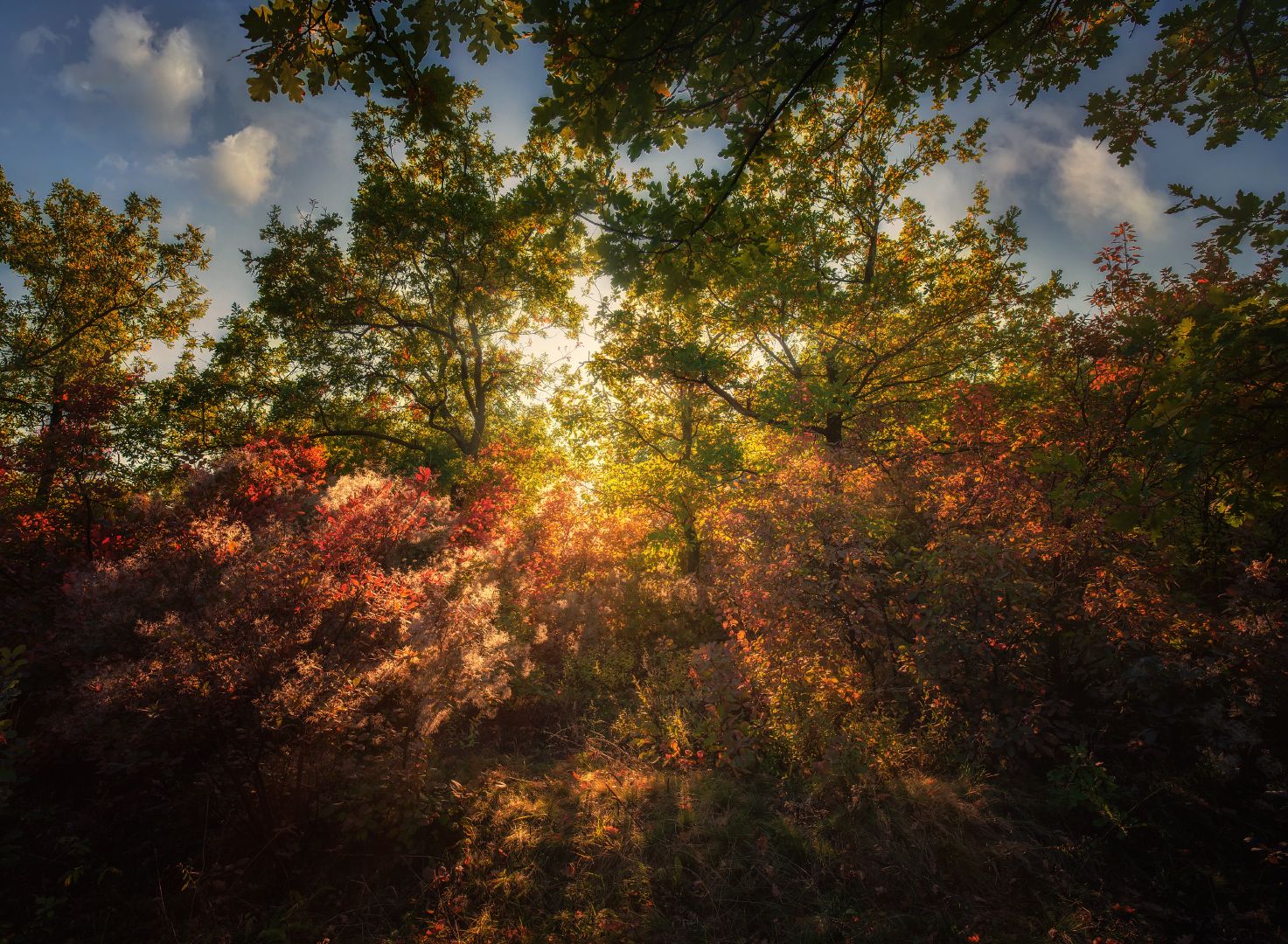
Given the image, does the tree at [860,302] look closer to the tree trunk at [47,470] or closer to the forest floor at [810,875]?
the forest floor at [810,875]

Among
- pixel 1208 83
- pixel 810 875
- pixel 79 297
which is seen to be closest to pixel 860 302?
pixel 1208 83

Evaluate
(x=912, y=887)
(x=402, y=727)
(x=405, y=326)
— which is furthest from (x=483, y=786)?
(x=405, y=326)

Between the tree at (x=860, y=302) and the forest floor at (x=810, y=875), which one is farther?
the tree at (x=860, y=302)

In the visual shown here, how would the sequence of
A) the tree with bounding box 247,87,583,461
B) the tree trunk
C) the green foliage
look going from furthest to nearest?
the tree with bounding box 247,87,583,461
the tree trunk
the green foliage

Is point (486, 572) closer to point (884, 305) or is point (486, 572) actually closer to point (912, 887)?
point (912, 887)

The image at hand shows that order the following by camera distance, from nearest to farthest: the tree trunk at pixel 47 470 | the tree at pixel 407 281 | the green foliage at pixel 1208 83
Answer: the green foliage at pixel 1208 83 → the tree trunk at pixel 47 470 → the tree at pixel 407 281

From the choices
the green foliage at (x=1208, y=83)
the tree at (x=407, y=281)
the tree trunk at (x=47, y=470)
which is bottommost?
the green foliage at (x=1208, y=83)

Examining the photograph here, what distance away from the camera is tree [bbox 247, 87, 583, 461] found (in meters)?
11.6

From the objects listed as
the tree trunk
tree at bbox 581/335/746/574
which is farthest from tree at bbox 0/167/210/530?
tree at bbox 581/335/746/574

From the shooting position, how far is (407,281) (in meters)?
13.0

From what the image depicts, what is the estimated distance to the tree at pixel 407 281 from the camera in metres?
11.6

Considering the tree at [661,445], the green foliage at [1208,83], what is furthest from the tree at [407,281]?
the green foliage at [1208,83]

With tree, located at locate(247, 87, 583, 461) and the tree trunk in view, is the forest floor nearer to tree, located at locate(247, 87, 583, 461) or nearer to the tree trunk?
the tree trunk

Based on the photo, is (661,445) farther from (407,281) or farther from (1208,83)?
(1208,83)
